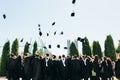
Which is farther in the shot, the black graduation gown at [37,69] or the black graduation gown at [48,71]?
the black graduation gown at [48,71]

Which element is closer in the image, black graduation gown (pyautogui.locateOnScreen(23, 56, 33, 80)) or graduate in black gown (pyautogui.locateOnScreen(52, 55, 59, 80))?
black graduation gown (pyautogui.locateOnScreen(23, 56, 33, 80))

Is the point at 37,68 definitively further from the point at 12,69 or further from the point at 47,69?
the point at 12,69

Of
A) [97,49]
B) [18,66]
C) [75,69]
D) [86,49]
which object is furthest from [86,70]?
[86,49]

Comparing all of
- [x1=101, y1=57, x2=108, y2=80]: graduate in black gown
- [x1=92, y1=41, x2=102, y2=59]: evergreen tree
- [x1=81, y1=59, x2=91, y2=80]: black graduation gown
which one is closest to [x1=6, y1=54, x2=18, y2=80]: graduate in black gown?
[x1=81, y1=59, x2=91, y2=80]: black graduation gown

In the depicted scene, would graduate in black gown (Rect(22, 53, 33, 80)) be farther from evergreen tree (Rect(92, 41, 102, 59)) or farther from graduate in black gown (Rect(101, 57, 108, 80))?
evergreen tree (Rect(92, 41, 102, 59))

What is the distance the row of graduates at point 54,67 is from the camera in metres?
17.2

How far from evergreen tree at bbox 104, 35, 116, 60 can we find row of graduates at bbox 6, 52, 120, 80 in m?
24.1

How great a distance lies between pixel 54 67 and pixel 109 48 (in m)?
26.5

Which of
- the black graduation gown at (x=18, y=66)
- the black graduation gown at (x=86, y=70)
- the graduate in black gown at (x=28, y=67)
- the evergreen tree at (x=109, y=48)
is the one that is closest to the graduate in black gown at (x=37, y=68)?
the graduate in black gown at (x=28, y=67)

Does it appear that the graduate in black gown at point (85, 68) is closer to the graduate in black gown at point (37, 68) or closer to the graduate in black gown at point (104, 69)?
the graduate in black gown at point (104, 69)

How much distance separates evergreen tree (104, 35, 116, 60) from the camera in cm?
4254

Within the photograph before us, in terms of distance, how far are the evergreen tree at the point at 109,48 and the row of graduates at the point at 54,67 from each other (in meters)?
24.1

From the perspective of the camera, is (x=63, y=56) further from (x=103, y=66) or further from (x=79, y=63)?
(x=103, y=66)

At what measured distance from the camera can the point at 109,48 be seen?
43250 millimetres
